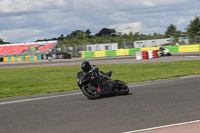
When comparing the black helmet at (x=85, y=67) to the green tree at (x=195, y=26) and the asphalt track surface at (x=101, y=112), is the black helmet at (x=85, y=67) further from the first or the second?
the green tree at (x=195, y=26)

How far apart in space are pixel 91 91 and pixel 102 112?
2.04 meters

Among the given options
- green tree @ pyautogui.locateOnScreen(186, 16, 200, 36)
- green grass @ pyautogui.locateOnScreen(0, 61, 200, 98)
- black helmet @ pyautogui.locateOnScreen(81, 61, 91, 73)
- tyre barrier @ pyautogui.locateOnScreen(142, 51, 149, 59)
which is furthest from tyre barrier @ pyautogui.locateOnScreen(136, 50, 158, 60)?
green tree @ pyautogui.locateOnScreen(186, 16, 200, 36)

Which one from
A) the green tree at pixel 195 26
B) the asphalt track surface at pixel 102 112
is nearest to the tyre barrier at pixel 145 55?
the asphalt track surface at pixel 102 112

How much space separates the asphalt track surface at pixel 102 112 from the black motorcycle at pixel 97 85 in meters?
0.23

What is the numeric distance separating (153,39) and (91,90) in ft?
109

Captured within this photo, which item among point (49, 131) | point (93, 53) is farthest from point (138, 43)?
point (49, 131)

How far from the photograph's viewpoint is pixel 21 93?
11523 millimetres

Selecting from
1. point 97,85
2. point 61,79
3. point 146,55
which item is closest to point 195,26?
point 146,55

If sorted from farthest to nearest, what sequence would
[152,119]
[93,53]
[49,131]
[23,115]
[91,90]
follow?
[93,53] < [91,90] < [23,115] < [152,119] < [49,131]

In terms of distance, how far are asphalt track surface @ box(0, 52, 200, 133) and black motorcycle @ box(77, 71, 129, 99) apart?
0.77ft

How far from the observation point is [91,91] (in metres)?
9.09

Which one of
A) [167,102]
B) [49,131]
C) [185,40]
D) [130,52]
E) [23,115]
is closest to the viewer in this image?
[49,131]

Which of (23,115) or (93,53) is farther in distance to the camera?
(93,53)

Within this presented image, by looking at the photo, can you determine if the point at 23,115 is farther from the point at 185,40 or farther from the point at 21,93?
the point at 185,40
